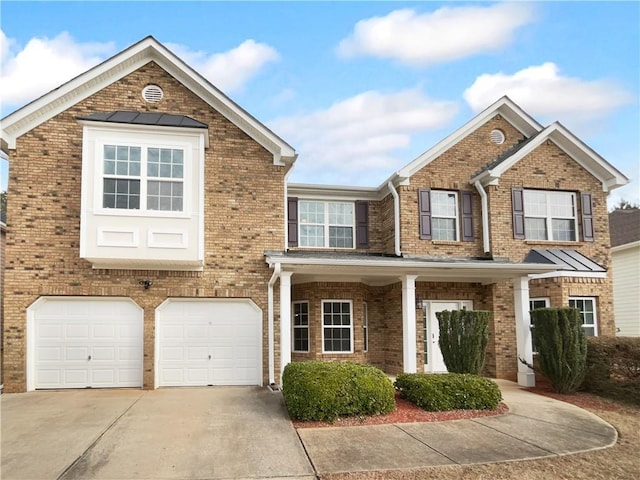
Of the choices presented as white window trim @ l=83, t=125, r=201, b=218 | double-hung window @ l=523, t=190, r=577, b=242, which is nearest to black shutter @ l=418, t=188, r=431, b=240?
double-hung window @ l=523, t=190, r=577, b=242

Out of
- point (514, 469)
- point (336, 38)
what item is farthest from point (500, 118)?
point (514, 469)

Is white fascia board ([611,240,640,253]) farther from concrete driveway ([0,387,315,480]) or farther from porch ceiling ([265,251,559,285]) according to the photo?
concrete driveway ([0,387,315,480])

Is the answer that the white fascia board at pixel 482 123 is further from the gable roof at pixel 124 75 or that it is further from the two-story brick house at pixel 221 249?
the gable roof at pixel 124 75

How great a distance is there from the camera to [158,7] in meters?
11.1

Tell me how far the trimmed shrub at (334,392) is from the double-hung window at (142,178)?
520 centimetres

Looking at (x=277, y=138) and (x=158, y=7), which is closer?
(x=158, y=7)

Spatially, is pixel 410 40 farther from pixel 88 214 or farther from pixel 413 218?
pixel 88 214

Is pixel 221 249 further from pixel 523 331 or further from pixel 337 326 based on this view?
pixel 523 331

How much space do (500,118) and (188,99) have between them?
965 centimetres

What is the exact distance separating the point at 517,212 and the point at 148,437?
11.7 m

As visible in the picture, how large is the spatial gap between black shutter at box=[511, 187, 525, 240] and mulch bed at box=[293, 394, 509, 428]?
250 inches

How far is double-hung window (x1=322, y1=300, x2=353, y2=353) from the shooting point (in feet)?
46.2

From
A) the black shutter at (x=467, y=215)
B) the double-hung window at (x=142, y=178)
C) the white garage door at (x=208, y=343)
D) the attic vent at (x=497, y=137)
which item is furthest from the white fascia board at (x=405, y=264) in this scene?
the attic vent at (x=497, y=137)

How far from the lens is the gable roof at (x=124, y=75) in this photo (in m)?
11.6
